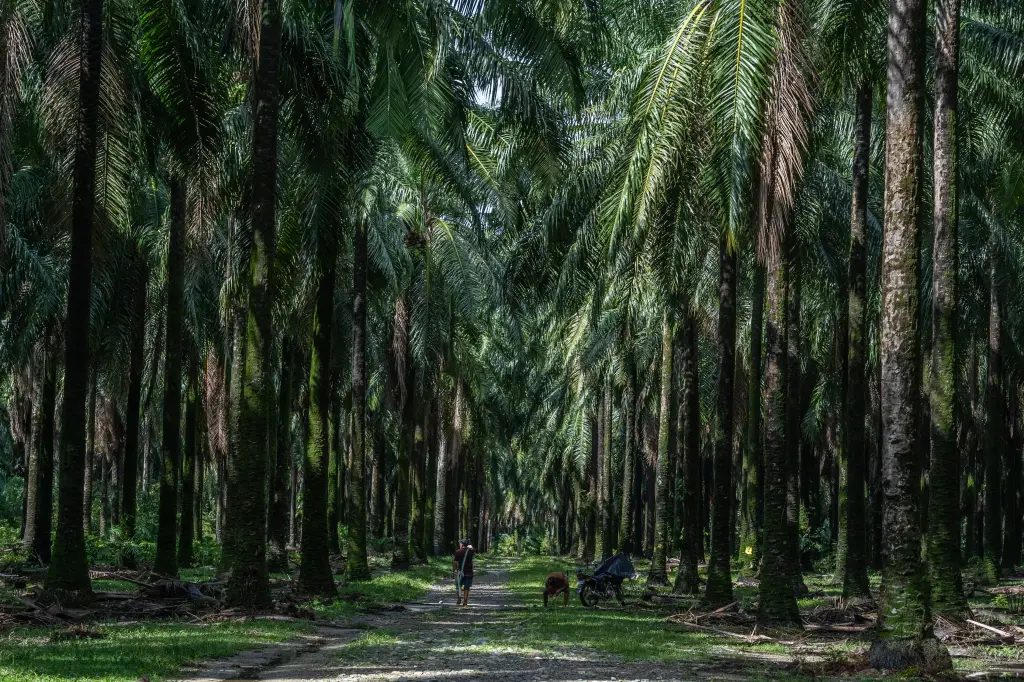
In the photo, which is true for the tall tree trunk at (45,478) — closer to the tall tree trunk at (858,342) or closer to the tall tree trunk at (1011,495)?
the tall tree trunk at (858,342)

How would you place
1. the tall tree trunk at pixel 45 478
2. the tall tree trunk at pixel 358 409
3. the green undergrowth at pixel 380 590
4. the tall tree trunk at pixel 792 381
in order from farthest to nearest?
the tall tree trunk at pixel 358 409 < the tall tree trunk at pixel 45 478 < the green undergrowth at pixel 380 590 < the tall tree trunk at pixel 792 381

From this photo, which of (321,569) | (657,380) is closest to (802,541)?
(657,380)

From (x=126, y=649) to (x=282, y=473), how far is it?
49.7 ft

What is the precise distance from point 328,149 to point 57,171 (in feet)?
14.9

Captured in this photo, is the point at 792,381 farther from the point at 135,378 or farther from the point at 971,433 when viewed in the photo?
the point at 971,433

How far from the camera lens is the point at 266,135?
57.5 feet

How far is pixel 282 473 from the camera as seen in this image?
26.9 m

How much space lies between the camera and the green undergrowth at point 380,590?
19.4 meters

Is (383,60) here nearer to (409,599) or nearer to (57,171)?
(57,171)

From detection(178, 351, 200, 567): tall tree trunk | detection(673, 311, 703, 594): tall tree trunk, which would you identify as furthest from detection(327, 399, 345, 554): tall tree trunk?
detection(673, 311, 703, 594): tall tree trunk

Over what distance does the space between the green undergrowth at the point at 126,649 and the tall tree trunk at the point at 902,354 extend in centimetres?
711

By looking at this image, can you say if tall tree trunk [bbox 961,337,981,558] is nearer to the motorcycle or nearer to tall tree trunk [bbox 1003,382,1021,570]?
tall tree trunk [bbox 1003,382,1021,570]

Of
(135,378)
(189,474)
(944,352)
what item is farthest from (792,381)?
(135,378)

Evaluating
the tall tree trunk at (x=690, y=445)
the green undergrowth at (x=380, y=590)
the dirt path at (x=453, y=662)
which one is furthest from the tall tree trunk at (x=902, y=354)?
the tall tree trunk at (x=690, y=445)
